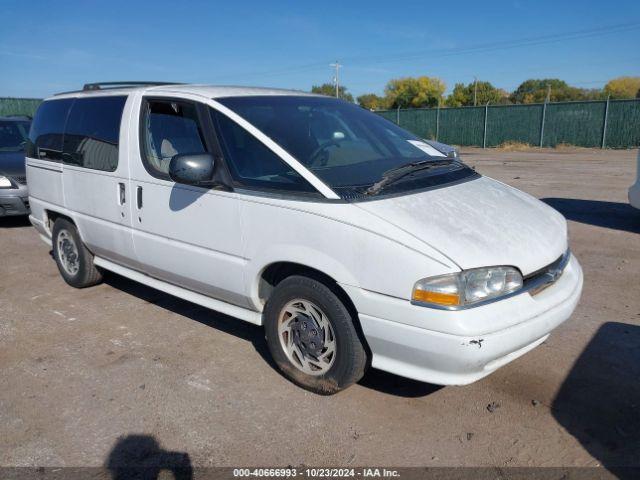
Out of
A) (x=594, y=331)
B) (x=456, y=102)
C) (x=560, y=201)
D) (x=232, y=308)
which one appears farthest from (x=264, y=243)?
(x=456, y=102)

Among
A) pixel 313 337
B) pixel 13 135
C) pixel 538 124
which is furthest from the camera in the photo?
pixel 538 124

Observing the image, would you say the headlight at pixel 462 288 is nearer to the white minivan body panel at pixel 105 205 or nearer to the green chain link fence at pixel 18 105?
the white minivan body panel at pixel 105 205

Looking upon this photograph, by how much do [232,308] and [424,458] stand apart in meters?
1.64

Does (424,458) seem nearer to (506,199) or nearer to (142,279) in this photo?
(506,199)

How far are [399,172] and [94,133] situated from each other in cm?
277

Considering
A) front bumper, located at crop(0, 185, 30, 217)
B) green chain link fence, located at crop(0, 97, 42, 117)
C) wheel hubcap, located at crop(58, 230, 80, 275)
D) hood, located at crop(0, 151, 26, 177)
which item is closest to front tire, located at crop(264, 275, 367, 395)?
wheel hubcap, located at crop(58, 230, 80, 275)

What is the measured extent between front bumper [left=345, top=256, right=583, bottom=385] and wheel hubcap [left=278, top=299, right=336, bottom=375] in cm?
32

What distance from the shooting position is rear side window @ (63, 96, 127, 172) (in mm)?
4395

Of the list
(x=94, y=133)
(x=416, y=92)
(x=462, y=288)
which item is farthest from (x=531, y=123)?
(x=416, y=92)

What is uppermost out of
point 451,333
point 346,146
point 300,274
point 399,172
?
point 346,146

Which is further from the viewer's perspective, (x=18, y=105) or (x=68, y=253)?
(x=18, y=105)

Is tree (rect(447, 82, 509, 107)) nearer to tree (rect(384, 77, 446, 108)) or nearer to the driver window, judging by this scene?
tree (rect(384, 77, 446, 108))

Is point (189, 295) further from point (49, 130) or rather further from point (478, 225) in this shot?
point (49, 130)

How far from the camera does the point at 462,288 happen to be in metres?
2.68
